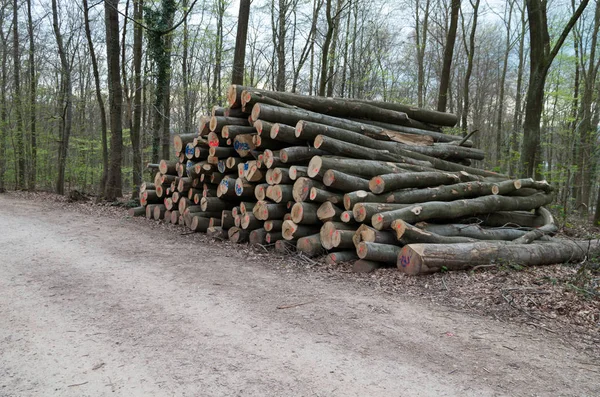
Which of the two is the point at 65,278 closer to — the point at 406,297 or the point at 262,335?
the point at 262,335

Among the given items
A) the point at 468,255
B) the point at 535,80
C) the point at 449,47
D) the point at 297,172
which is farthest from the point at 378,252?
the point at 449,47

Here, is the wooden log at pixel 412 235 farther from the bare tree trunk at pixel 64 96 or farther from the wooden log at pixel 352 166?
the bare tree trunk at pixel 64 96

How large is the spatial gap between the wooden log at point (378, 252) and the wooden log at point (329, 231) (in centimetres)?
62

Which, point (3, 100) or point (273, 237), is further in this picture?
point (3, 100)

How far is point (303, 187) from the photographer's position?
7.50m

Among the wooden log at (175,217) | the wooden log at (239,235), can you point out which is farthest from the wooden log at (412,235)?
the wooden log at (175,217)

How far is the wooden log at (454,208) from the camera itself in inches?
261

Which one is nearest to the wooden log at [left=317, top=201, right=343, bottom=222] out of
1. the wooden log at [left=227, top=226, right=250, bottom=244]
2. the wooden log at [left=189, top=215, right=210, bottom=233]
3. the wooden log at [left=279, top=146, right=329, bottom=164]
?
the wooden log at [left=279, top=146, right=329, bottom=164]

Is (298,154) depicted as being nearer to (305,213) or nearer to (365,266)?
(305,213)

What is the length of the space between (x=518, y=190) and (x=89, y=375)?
29.4 ft

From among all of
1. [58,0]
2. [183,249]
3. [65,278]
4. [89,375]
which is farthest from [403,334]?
[58,0]

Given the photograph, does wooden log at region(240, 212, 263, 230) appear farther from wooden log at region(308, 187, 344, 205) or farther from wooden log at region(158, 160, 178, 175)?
wooden log at region(158, 160, 178, 175)

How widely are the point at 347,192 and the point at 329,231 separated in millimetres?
929

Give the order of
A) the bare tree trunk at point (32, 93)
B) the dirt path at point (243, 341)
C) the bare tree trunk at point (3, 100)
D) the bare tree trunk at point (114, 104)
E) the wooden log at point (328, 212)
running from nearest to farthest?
the dirt path at point (243, 341) → the wooden log at point (328, 212) → the bare tree trunk at point (114, 104) → the bare tree trunk at point (32, 93) → the bare tree trunk at point (3, 100)
